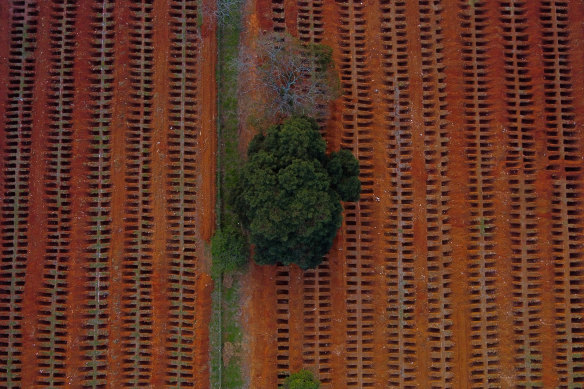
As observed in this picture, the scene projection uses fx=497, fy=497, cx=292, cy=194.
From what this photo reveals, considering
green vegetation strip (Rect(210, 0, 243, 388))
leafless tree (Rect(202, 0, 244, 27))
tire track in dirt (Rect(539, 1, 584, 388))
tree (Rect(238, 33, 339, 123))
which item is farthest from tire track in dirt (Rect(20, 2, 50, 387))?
tire track in dirt (Rect(539, 1, 584, 388))

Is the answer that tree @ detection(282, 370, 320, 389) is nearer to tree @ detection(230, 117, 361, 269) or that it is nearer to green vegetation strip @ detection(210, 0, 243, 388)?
green vegetation strip @ detection(210, 0, 243, 388)

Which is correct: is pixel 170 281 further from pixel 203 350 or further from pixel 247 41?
pixel 247 41

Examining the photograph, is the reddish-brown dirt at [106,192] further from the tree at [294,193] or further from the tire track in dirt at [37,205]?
the tree at [294,193]

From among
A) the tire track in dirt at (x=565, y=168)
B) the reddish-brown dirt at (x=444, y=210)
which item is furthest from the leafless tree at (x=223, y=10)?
the tire track in dirt at (x=565, y=168)

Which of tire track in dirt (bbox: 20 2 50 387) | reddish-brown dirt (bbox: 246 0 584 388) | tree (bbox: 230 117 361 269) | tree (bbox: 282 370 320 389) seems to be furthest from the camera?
reddish-brown dirt (bbox: 246 0 584 388)

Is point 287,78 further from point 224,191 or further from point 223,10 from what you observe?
point 224,191

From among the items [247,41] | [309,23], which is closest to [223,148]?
[247,41]
